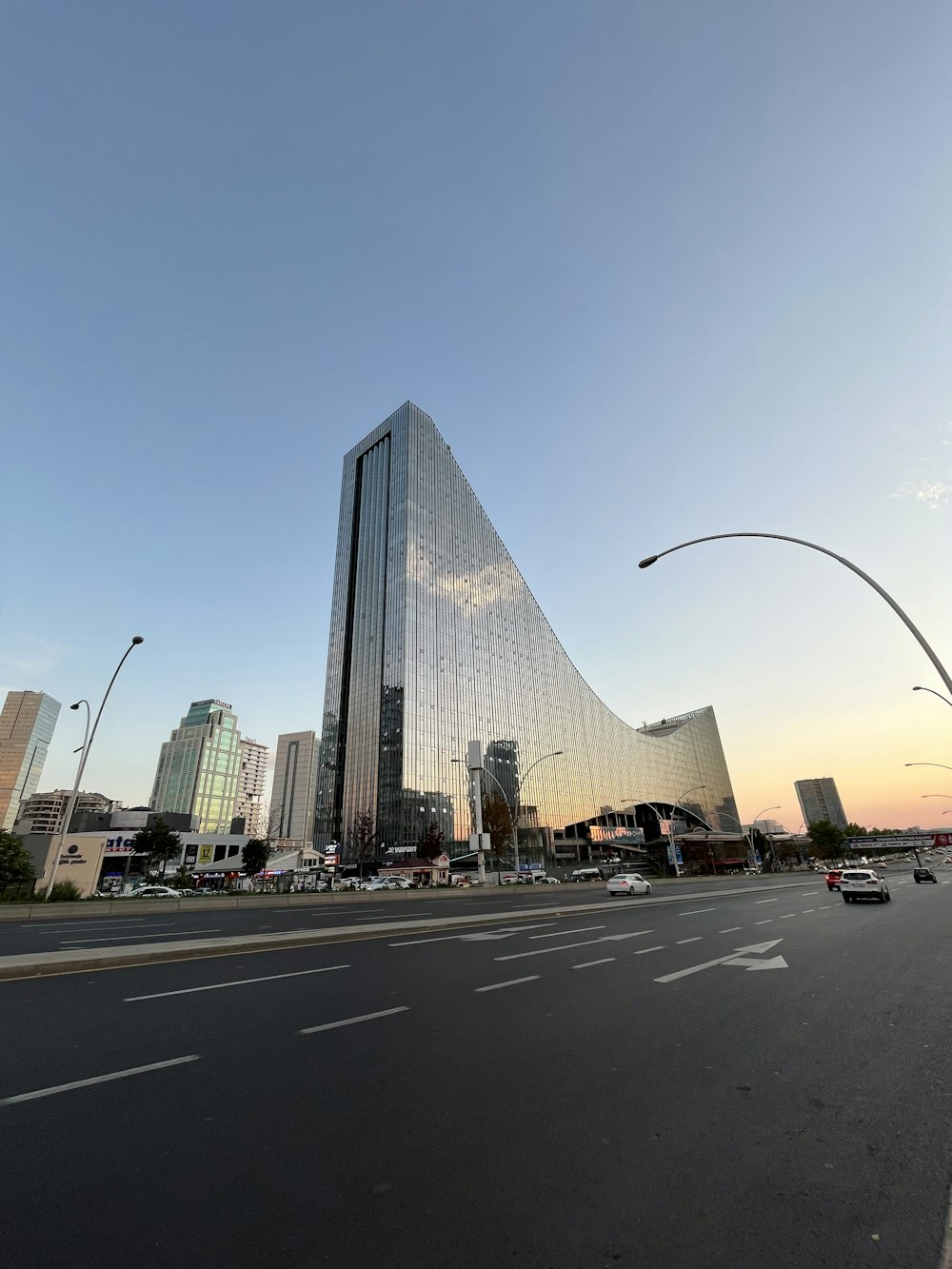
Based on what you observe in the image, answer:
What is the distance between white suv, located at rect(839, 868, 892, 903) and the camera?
27531 millimetres

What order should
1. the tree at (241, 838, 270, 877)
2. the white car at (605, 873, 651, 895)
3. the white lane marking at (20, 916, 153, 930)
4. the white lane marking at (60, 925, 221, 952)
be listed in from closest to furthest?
the white lane marking at (60, 925, 221, 952), the white lane marking at (20, 916, 153, 930), the white car at (605, 873, 651, 895), the tree at (241, 838, 270, 877)

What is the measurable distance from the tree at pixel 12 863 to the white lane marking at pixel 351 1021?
3421 cm

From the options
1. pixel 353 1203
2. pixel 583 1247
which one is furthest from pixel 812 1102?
pixel 353 1203

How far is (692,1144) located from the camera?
4109mm

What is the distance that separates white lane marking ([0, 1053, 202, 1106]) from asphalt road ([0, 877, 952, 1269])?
5 cm

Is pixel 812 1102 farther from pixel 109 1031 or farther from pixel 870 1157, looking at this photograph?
pixel 109 1031

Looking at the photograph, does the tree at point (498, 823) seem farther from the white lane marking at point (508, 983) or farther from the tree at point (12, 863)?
the white lane marking at point (508, 983)

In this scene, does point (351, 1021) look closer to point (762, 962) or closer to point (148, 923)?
point (762, 962)

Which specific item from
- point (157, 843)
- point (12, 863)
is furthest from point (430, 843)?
point (12, 863)

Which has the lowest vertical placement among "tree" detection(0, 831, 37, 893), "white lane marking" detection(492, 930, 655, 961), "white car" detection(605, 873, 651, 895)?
"white lane marking" detection(492, 930, 655, 961)

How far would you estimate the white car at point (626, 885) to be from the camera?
3709cm

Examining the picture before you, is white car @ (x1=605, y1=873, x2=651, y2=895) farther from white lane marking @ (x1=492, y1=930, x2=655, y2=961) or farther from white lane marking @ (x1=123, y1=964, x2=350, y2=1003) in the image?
white lane marking @ (x1=123, y1=964, x2=350, y2=1003)

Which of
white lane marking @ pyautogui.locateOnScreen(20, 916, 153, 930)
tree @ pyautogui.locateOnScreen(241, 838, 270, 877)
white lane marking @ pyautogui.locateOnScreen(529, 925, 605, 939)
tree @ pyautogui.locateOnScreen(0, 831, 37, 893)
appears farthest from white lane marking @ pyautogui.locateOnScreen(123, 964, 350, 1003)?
tree @ pyautogui.locateOnScreen(241, 838, 270, 877)

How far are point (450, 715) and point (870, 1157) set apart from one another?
92082 mm
